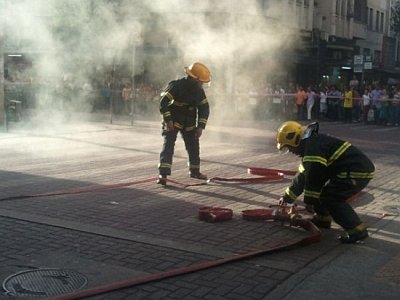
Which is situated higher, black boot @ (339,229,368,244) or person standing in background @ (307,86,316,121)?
person standing in background @ (307,86,316,121)

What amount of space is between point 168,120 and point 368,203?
2.75 metres

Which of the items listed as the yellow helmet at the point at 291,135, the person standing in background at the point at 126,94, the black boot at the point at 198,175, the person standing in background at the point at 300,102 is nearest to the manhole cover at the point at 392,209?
the yellow helmet at the point at 291,135

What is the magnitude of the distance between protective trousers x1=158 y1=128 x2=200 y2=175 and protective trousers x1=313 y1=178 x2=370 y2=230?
2.79m

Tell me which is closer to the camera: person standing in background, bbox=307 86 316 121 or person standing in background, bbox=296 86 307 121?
person standing in background, bbox=296 86 307 121

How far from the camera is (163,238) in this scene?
4.81m

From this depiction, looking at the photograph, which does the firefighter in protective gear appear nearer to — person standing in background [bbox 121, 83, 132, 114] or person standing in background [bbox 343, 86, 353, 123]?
person standing in background [bbox 121, 83, 132, 114]

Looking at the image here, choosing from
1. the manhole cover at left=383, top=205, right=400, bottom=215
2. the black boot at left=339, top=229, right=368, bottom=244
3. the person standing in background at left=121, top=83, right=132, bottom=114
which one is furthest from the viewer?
the person standing in background at left=121, top=83, right=132, bottom=114

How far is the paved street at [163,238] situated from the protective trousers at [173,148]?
24cm

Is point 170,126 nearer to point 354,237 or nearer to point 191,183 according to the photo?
point 191,183

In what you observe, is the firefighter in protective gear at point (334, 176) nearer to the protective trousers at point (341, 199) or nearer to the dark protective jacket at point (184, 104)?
the protective trousers at point (341, 199)

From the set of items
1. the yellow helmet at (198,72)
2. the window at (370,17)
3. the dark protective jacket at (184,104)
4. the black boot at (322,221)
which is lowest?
the black boot at (322,221)

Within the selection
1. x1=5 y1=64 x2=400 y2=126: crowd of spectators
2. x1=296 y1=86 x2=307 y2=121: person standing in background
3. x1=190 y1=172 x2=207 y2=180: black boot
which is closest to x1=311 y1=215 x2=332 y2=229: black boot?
x1=190 y1=172 x2=207 y2=180: black boot

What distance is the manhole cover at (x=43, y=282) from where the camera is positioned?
357 cm

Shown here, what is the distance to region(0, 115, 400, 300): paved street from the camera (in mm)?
3725
